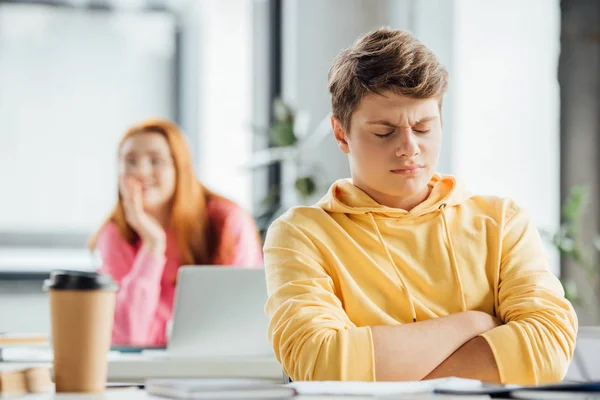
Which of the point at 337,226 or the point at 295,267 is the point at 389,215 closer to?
the point at 337,226

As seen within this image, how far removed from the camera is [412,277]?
146cm

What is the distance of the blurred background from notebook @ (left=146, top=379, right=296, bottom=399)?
2.70 m

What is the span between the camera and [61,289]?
0.99 meters

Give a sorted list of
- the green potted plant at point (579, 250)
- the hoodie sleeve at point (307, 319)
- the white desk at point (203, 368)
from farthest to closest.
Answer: the green potted plant at point (579, 250), the white desk at point (203, 368), the hoodie sleeve at point (307, 319)

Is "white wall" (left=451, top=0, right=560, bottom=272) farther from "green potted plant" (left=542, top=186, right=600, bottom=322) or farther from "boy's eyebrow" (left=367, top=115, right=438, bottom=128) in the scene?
"boy's eyebrow" (left=367, top=115, right=438, bottom=128)

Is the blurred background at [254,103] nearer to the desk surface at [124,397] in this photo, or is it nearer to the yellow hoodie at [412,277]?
the yellow hoodie at [412,277]

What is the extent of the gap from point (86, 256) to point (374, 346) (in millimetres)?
2989

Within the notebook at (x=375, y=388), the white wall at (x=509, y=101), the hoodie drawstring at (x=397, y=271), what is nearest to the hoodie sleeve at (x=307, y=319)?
the hoodie drawstring at (x=397, y=271)

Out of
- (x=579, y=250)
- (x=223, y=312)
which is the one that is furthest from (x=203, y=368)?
(x=579, y=250)

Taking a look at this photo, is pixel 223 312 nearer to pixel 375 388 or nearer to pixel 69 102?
pixel 375 388

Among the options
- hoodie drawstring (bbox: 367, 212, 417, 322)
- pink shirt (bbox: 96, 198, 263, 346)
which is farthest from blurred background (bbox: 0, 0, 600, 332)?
hoodie drawstring (bbox: 367, 212, 417, 322)

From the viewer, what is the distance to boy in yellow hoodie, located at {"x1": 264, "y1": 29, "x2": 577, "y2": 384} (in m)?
1.30

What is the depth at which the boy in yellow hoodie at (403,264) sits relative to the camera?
130cm

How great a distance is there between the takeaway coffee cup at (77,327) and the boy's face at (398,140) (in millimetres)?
581
